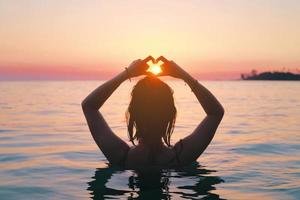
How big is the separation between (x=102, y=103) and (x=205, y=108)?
4.47 ft

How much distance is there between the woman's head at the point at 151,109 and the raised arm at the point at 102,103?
186 mm

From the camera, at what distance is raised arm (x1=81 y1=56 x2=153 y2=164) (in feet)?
16.0

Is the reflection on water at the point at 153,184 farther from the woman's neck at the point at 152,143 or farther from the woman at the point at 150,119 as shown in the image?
the woman's neck at the point at 152,143

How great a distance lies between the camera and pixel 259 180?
20.5 ft

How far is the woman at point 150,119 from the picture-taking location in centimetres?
488

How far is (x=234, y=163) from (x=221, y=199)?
8.93 ft

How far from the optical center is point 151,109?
491cm

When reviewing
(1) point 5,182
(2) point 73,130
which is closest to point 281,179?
(1) point 5,182

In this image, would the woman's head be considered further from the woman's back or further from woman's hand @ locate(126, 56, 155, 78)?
the woman's back

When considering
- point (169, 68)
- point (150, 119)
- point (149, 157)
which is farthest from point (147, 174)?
point (169, 68)

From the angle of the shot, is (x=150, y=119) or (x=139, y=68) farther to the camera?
(x=150, y=119)

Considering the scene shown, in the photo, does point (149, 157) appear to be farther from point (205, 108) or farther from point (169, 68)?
point (169, 68)

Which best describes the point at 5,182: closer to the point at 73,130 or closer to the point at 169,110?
the point at 169,110

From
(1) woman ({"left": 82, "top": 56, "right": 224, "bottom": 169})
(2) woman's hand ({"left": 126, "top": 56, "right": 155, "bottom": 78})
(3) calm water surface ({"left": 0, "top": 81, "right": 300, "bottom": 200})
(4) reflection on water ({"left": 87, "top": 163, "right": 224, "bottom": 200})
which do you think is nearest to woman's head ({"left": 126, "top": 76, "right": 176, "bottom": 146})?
(1) woman ({"left": 82, "top": 56, "right": 224, "bottom": 169})
